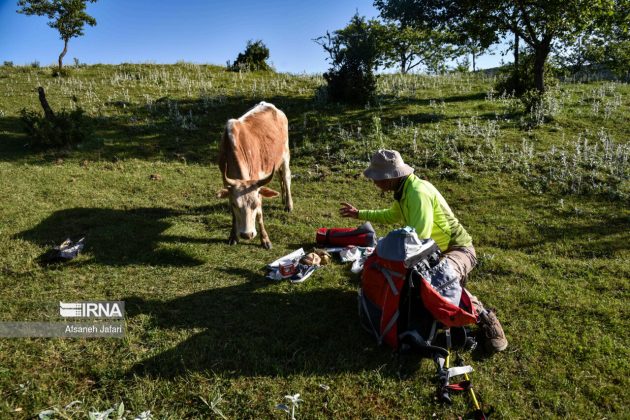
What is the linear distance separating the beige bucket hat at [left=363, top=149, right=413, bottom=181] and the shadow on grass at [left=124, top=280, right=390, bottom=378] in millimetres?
1949

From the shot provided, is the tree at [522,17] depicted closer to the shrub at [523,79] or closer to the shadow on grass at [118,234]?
the shrub at [523,79]

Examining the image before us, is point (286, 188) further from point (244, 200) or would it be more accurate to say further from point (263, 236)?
point (244, 200)

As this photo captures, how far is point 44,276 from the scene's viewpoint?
20.5ft

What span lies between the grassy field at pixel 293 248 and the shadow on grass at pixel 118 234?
0.05 meters

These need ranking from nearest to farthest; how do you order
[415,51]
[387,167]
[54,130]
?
[387,167]
[54,130]
[415,51]

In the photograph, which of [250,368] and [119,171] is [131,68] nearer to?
[119,171]

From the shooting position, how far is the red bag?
7.46 metres

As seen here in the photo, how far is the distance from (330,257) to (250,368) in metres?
3.08

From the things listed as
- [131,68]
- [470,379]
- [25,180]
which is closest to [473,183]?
[470,379]

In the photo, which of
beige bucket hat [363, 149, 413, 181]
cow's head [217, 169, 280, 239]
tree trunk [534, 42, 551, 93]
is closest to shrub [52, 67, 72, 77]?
cow's head [217, 169, 280, 239]

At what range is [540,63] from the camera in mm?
17094

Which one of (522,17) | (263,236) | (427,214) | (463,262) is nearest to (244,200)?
(263,236)

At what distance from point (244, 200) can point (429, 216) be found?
3.41 metres

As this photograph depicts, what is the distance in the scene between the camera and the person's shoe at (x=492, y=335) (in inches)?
182
